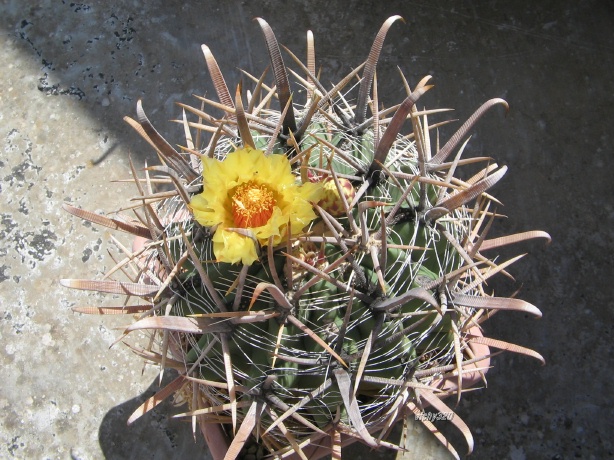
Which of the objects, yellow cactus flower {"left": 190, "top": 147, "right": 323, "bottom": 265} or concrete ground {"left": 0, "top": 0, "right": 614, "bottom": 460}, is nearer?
yellow cactus flower {"left": 190, "top": 147, "right": 323, "bottom": 265}

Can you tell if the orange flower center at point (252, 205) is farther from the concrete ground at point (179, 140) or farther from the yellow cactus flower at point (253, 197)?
the concrete ground at point (179, 140)

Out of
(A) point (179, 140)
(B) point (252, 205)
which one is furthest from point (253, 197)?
(A) point (179, 140)

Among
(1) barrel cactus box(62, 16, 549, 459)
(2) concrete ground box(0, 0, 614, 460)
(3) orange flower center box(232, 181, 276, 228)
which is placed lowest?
(2) concrete ground box(0, 0, 614, 460)

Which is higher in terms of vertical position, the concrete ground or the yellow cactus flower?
the yellow cactus flower

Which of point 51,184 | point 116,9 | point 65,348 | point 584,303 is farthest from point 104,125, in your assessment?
point 584,303

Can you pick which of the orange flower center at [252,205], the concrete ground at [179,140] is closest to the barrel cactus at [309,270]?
the orange flower center at [252,205]

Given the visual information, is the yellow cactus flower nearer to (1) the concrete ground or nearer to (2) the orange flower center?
(2) the orange flower center

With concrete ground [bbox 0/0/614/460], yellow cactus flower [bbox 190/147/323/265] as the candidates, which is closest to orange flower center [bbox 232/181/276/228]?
yellow cactus flower [bbox 190/147/323/265]
